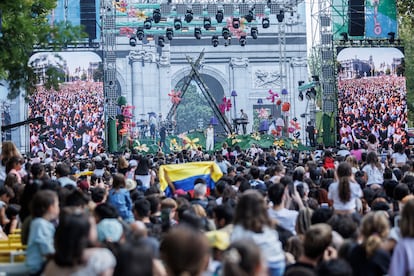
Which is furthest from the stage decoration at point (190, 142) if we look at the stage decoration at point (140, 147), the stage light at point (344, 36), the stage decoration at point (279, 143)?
the stage light at point (344, 36)

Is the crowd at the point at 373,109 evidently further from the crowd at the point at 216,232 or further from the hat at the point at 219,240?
the hat at the point at 219,240

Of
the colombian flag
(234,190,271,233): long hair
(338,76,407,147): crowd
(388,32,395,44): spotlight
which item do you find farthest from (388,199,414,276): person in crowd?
(388,32,395,44): spotlight

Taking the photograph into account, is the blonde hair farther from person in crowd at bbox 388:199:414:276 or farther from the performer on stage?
the performer on stage

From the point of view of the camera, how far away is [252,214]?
812 centimetres

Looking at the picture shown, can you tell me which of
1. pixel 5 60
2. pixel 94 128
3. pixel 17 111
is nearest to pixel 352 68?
pixel 94 128

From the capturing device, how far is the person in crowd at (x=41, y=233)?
832 centimetres

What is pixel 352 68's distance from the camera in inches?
1522

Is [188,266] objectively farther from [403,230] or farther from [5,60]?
[5,60]

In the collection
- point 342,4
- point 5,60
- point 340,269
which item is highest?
point 342,4

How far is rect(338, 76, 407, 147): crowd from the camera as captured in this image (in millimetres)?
38250

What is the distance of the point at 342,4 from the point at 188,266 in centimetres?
3495

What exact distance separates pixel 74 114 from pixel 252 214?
105 ft

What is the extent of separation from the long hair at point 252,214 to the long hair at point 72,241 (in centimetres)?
169

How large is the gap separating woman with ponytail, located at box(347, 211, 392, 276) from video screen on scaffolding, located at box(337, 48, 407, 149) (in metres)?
30.0
